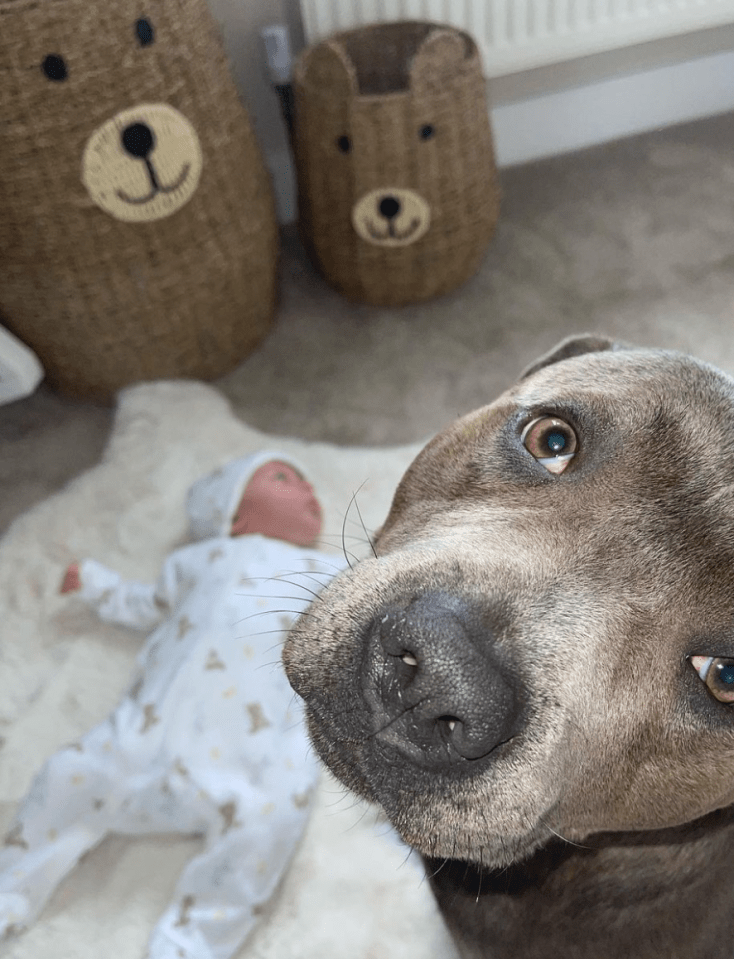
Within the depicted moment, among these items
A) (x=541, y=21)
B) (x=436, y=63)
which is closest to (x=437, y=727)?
(x=436, y=63)

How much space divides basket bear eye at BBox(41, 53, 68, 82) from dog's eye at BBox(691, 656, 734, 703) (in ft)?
6.50

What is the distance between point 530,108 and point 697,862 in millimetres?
3264

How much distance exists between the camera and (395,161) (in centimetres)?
259

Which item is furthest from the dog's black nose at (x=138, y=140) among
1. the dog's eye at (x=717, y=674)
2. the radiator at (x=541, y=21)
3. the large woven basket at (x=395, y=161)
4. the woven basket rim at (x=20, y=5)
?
the dog's eye at (x=717, y=674)

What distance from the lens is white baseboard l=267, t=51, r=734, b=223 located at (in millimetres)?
3596

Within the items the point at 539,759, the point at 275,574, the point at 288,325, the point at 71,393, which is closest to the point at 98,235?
the point at 71,393

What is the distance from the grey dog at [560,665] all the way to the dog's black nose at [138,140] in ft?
A: 4.55

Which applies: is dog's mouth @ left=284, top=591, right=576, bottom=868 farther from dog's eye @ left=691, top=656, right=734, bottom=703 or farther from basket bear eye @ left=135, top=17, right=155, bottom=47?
basket bear eye @ left=135, top=17, right=155, bottom=47

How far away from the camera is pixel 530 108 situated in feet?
11.7

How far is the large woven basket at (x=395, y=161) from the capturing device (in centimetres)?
252

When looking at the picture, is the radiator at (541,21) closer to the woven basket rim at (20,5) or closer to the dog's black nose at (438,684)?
the woven basket rim at (20,5)

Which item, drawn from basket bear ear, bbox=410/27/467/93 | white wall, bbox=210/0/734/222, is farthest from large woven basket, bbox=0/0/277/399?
white wall, bbox=210/0/734/222

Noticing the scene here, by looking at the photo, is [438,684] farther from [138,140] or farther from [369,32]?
[369,32]

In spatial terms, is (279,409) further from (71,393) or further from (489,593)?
(489,593)
